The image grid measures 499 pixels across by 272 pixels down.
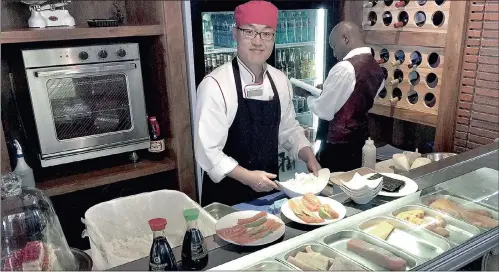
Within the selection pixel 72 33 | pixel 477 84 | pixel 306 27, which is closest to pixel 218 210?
pixel 72 33

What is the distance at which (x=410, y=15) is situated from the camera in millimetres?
3232

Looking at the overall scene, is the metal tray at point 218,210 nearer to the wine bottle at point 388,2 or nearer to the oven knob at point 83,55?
the oven knob at point 83,55

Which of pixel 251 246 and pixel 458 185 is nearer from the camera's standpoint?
pixel 251 246

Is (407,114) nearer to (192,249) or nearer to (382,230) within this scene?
(382,230)

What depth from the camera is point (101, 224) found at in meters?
1.64

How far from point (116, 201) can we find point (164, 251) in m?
0.83

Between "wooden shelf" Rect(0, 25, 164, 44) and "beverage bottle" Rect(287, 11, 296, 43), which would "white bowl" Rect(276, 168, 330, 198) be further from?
"beverage bottle" Rect(287, 11, 296, 43)

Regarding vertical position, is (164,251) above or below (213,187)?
above

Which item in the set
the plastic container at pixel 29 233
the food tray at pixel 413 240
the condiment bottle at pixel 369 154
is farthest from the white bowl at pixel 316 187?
the plastic container at pixel 29 233

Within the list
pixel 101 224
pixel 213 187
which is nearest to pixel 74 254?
pixel 101 224

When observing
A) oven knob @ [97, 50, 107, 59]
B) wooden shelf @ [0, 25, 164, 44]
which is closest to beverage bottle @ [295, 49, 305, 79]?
wooden shelf @ [0, 25, 164, 44]

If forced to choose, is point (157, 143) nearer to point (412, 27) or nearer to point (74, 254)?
point (74, 254)

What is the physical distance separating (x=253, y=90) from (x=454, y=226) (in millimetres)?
1161

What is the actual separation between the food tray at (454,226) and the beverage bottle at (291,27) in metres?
2.49
